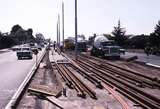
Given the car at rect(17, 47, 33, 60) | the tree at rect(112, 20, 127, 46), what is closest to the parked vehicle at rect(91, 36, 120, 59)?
the car at rect(17, 47, 33, 60)

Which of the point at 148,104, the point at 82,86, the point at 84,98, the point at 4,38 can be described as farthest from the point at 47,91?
the point at 4,38

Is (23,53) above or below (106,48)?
below

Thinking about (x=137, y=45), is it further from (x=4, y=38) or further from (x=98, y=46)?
(x=98, y=46)

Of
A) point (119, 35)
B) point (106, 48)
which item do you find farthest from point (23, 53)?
point (119, 35)

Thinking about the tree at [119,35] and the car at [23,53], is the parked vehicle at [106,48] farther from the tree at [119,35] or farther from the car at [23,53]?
the tree at [119,35]

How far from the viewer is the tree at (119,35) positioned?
115m

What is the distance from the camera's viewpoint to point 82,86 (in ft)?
61.6

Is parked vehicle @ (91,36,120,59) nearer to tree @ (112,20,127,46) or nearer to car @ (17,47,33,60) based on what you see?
car @ (17,47,33,60)

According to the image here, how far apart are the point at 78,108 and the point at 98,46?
150 ft

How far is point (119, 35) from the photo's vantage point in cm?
11650

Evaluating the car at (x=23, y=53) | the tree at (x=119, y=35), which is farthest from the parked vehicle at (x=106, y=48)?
the tree at (x=119, y=35)

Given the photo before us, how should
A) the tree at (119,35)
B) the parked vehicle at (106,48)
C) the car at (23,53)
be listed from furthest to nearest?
Answer: the tree at (119,35)
the car at (23,53)
the parked vehicle at (106,48)

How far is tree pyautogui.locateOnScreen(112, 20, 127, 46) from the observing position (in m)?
115

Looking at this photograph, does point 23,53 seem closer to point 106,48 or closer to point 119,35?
point 106,48
